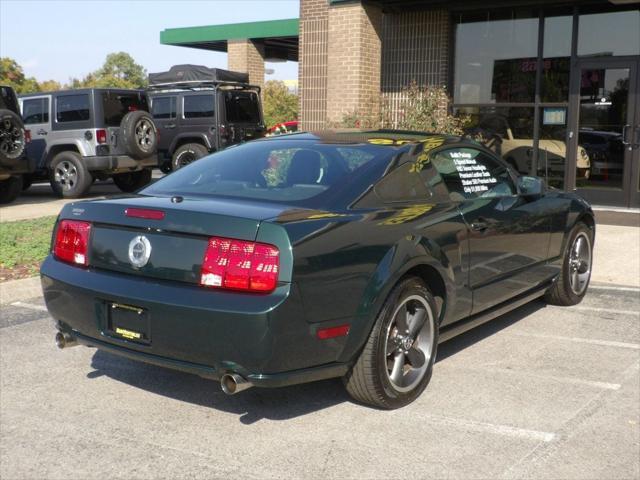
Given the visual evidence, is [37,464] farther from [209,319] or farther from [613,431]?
[613,431]

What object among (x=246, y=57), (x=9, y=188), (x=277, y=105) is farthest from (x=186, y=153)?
(x=277, y=105)

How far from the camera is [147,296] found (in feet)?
12.4

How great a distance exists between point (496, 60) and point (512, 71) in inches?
14.7

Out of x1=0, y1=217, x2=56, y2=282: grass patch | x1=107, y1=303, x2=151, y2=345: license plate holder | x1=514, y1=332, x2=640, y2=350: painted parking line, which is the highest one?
x1=107, y1=303, x2=151, y2=345: license plate holder

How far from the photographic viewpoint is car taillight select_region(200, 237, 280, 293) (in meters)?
3.59

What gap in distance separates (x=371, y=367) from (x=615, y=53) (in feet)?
34.3

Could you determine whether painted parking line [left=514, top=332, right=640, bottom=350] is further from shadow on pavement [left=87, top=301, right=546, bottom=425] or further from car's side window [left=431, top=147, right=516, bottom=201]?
car's side window [left=431, top=147, right=516, bottom=201]

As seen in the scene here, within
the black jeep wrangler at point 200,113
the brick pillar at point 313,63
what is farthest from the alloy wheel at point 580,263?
the black jeep wrangler at point 200,113

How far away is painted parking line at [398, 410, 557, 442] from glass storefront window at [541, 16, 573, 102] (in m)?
10.2

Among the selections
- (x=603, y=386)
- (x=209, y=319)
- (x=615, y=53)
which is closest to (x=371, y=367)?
(x=209, y=319)

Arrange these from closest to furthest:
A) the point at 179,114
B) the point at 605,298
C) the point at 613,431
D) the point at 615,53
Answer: the point at 613,431 < the point at 605,298 < the point at 615,53 < the point at 179,114

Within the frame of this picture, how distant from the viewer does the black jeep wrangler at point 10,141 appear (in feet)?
41.8

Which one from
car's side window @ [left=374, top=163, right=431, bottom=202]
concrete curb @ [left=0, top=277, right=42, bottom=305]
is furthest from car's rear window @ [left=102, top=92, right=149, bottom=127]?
car's side window @ [left=374, top=163, right=431, bottom=202]

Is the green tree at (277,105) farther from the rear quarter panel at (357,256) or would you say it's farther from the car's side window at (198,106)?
the rear quarter panel at (357,256)
